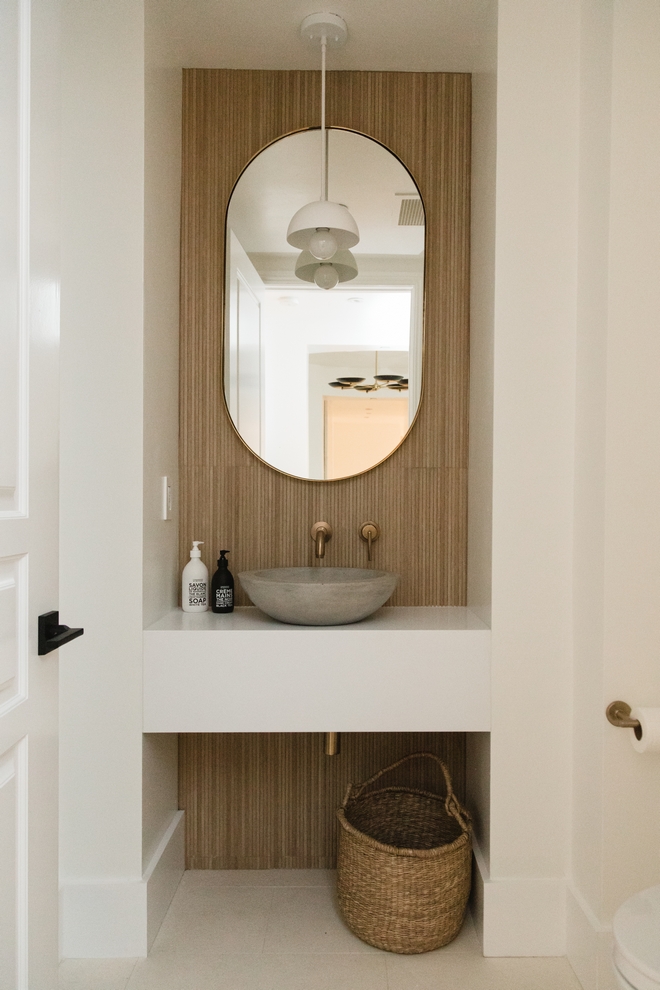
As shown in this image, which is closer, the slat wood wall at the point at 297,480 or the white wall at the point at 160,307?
the white wall at the point at 160,307

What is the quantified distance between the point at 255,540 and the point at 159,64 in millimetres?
1357

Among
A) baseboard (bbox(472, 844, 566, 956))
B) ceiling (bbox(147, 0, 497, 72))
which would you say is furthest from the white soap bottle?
ceiling (bbox(147, 0, 497, 72))

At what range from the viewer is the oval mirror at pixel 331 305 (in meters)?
2.26

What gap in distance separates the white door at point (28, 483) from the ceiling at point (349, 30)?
36.7 inches

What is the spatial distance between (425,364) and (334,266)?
41 cm

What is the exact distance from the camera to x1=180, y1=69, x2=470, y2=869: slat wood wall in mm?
2271

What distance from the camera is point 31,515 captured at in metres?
1.14

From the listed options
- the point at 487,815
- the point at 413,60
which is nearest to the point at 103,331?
the point at 413,60

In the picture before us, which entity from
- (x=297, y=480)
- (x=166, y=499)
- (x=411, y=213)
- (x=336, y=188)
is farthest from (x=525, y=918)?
(x=336, y=188)

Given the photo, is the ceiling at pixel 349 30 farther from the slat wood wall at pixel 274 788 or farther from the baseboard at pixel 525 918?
the baseboard at pixel 525 918

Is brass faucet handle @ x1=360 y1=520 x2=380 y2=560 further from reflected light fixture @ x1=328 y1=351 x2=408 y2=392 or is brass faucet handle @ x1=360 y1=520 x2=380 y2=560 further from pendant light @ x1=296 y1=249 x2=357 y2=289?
pendant light @ x1=296 y1=249 x2=357 y2=289

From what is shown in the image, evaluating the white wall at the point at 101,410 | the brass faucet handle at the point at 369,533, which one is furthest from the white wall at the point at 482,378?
the white wall at the point at 101,410

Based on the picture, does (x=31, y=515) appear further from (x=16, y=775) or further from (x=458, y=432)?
(x=458, y=432)

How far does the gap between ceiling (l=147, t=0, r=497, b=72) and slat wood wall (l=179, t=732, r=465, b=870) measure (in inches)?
78.7
